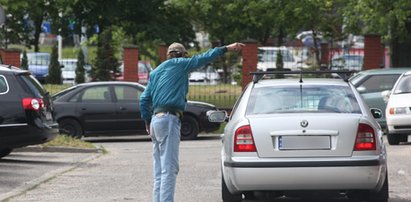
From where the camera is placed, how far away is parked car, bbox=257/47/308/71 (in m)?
35.0

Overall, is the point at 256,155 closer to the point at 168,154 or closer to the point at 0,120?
the point at 168,154

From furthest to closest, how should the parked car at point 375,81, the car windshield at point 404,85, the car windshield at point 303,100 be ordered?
1. the parked car at point 375,81
2. the car windshield at point 404,85
3. the car windshield at point 303,100

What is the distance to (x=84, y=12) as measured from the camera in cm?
3469

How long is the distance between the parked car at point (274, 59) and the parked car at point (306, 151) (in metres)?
24.4

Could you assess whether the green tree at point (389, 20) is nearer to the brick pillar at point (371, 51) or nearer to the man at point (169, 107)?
the brick pillar at point (371, 51)

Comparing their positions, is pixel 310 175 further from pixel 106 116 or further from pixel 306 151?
pixel 106 116

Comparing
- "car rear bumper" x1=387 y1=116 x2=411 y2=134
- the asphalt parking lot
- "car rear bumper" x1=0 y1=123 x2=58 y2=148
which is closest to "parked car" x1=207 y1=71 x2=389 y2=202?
the asphalt parking lot

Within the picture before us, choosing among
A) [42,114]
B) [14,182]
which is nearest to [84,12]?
[42,114]

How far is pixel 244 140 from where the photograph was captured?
10125 mm

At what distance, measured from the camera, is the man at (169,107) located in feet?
33.0

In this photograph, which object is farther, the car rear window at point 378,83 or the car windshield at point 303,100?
the car rear window at point 378,83

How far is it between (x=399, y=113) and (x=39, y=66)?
2184 centimetres

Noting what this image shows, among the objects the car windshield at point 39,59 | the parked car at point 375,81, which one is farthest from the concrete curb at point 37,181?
the car windshield at point 39,59

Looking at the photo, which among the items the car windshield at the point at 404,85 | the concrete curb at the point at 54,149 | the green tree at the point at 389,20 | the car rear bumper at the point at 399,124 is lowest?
the concrete curb at the point at 54,149
